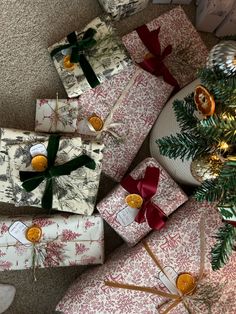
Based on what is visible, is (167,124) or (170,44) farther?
(170,44)

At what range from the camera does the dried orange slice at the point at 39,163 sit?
1245 mm

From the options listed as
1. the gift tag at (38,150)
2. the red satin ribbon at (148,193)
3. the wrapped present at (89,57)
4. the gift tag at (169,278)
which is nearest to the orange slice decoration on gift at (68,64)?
the wrapped present at (89,57)

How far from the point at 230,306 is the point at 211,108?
1.84 feet

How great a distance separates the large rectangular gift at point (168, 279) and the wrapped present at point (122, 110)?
28 centimetres

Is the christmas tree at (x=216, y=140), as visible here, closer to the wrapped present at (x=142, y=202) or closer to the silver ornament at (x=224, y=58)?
the silver ornament at (x=224, y=58)

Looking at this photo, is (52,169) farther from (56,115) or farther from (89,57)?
(89,57)

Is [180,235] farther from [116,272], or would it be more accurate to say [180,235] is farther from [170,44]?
[170,44]

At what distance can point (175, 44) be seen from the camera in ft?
4.64

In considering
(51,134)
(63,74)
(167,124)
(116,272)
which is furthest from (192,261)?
(63,74)

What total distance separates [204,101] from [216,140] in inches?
3.7

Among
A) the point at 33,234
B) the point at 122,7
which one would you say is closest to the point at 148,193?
the point at 33,234

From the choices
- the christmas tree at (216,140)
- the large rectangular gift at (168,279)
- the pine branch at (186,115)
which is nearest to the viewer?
the christmas tree at (216,140)

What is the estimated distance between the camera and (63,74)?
136 cm

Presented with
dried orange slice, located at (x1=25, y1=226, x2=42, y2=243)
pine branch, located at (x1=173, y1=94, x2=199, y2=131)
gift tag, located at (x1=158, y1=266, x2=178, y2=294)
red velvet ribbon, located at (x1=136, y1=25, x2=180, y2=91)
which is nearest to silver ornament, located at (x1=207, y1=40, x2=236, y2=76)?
pine branch, located at (x1=173, y1=94, x2=199, y2=131)
